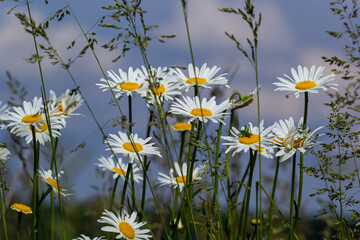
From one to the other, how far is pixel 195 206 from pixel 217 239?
1.62ft

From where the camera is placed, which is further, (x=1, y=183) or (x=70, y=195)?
(x=70, y=195)

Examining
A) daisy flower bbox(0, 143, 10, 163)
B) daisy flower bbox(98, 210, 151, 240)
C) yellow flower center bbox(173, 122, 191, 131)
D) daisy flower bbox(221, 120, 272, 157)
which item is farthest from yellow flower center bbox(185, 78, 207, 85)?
daisy flower bbox(0, 143, 10, 163)

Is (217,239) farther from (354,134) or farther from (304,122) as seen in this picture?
(354,134)

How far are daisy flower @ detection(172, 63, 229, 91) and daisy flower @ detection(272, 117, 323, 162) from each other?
0.36 meters

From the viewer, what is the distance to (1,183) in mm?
2141

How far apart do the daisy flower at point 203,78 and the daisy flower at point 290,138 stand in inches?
14.2

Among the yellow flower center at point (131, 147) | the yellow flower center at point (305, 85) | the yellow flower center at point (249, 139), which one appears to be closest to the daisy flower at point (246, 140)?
the yellow flower center at point (249, 139)

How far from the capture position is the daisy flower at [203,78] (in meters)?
2.46

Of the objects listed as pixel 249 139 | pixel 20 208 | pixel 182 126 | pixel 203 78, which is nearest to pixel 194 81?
pixel 203 78

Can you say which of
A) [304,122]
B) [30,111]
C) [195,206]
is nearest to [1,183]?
[30,111]

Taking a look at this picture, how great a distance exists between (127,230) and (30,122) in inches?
26.7

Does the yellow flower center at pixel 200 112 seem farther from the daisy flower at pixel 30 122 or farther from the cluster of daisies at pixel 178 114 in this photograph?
the daisy flower at pixel 30 122

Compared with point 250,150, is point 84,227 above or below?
below

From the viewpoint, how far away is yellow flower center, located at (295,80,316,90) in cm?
229
